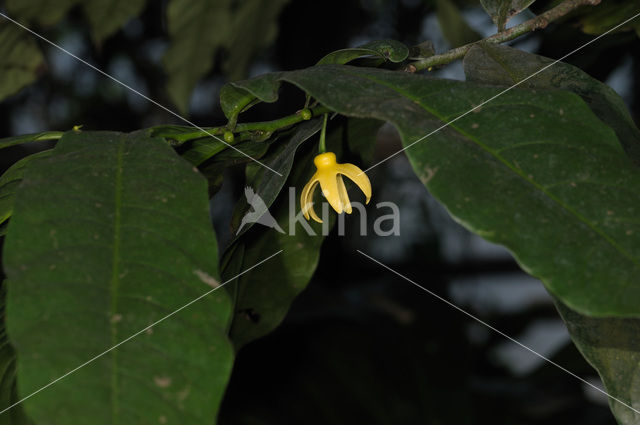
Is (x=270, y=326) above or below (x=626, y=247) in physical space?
below

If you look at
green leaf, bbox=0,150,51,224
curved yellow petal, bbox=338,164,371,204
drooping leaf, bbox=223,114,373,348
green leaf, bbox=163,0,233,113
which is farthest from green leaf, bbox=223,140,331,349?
green leaf, bbox=163,0,233,113

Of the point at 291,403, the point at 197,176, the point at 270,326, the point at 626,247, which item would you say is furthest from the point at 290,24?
the point at 626,247

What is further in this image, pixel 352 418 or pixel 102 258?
pixel 352 418

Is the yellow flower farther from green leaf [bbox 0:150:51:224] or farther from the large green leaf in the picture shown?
green leaf [bbox 0:150:51:224]

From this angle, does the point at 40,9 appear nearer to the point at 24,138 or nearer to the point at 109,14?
the point at 109,14

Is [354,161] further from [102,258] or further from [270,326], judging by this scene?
[102,258]

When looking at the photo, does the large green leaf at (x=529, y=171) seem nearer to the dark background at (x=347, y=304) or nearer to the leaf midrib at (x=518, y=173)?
the leaf midrib at (x=518, y=173)
